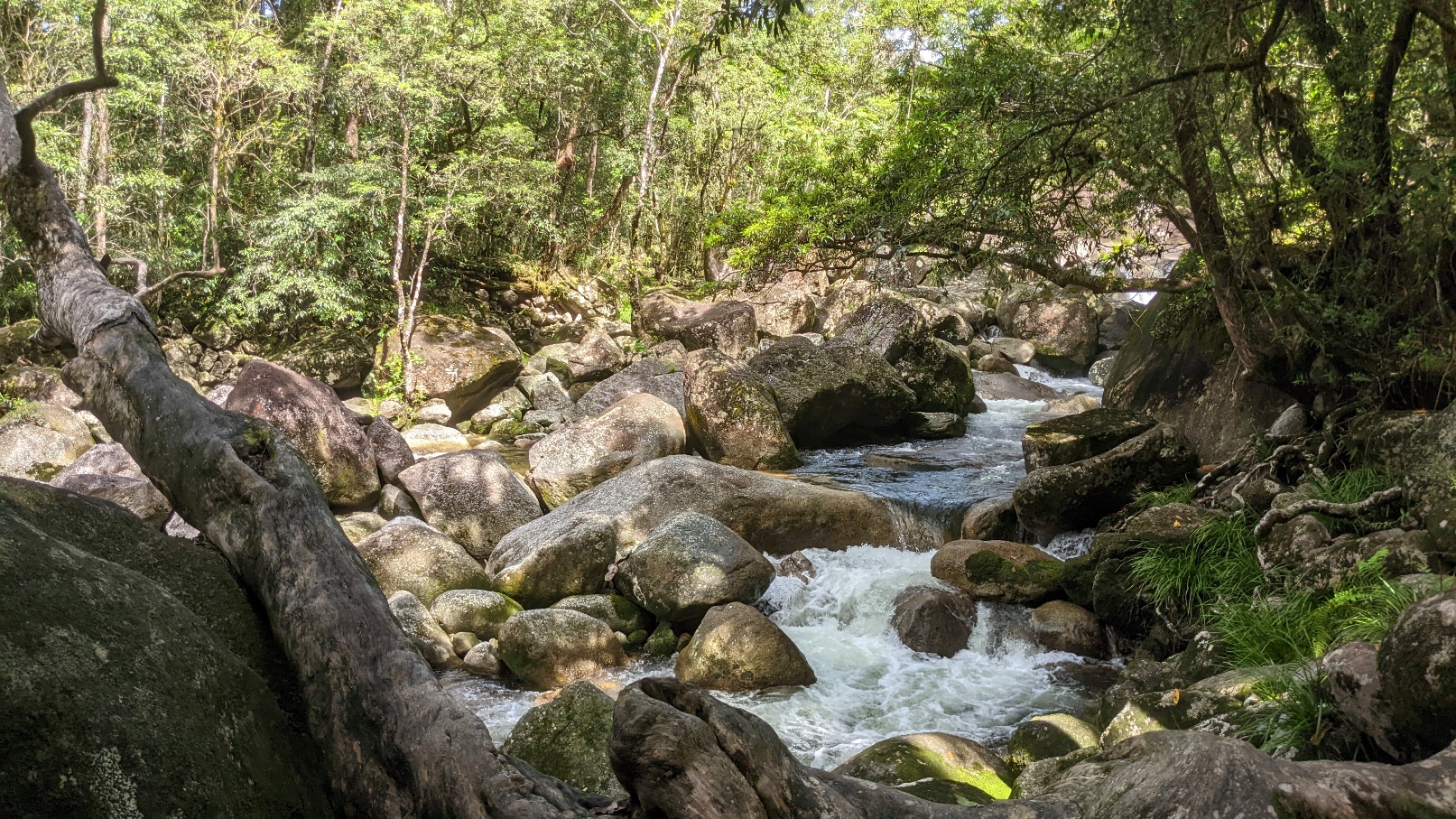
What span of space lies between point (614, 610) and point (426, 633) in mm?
1615

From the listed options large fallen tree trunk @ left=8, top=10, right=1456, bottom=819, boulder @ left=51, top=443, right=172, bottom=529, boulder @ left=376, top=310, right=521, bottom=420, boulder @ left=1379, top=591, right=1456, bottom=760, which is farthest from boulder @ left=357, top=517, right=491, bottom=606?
boulder @ left=376, top=310, right=521, bottom=420

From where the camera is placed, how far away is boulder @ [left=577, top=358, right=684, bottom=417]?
1553 cm

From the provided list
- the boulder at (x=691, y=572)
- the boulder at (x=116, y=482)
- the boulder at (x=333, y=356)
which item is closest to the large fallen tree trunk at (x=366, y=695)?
the boulder at (x=691, y=572)

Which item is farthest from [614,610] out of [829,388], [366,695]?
[829,388]

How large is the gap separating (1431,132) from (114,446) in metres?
14.1

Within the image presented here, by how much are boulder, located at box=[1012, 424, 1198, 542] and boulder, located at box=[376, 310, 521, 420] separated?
12.3 metres

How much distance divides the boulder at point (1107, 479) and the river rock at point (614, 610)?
4050mm

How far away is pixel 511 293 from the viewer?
75.4 ft

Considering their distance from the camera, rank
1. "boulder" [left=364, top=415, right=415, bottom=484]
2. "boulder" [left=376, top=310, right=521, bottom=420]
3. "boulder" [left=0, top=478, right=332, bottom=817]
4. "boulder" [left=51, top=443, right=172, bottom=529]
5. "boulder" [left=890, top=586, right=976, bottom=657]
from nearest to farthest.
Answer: "boulder" [left=0, top=478, right=332, bottom=817] < "boulder" [left=890, top=586, right=976, bottom=657] < "boulder" [left=51, top=443, right=172, bottom=529] < "boulder" [left=364, top=415, right=415, bottom=484] < "boulder" [left=376, top=310, right=521, bottom=420]

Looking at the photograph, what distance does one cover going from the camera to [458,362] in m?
18.1

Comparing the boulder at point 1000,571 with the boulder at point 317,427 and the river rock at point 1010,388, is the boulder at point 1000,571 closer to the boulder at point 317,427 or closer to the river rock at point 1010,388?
the boulder at point 317,427

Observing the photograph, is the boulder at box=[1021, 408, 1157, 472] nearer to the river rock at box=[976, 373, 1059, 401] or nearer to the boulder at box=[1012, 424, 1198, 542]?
the boulder at box=[1012, 424, 1198, 542]

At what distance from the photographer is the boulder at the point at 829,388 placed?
44.3 ft

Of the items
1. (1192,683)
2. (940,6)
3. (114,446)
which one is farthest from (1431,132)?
(940,6)
